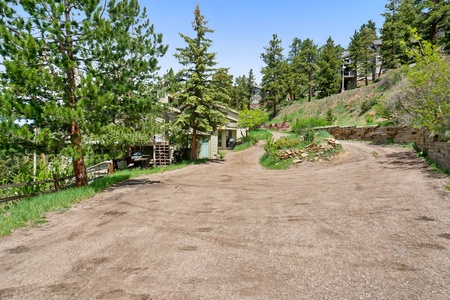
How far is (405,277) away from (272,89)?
166 feet

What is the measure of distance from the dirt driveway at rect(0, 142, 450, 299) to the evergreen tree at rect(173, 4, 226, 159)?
497 inches

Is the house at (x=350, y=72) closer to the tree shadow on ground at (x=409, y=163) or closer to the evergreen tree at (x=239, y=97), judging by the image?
the evergreen tree at (x=239, y=97)

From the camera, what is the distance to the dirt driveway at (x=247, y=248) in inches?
146

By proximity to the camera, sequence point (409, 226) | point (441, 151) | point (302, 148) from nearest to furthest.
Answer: point (409, 226) < point (441, 151) < point (302, 148)

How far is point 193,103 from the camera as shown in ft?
68.8

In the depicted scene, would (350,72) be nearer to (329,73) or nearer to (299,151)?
(329,73)

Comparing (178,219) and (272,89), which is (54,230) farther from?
(272,89)

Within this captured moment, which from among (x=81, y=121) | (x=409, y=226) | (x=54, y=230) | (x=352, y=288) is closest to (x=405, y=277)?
(x=352, y=288)

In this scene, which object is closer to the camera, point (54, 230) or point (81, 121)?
point (54, 230)

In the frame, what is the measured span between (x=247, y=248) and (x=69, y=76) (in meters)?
10.0

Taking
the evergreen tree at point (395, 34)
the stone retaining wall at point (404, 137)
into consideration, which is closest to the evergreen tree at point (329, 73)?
the evergreen tree at point (395, 34)

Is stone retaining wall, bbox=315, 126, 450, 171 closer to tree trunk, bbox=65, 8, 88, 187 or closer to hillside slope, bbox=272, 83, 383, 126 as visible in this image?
hillside slope, bbox=272, 83, 383, 126

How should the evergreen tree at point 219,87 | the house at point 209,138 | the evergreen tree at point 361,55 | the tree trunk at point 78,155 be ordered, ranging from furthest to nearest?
the evergreen tree at point 361,55, the house at point 209,138, the evergreen tree at point 219,87, the tree trunk at point 78,155

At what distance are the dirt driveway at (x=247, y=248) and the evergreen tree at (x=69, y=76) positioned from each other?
3316 millimetres
